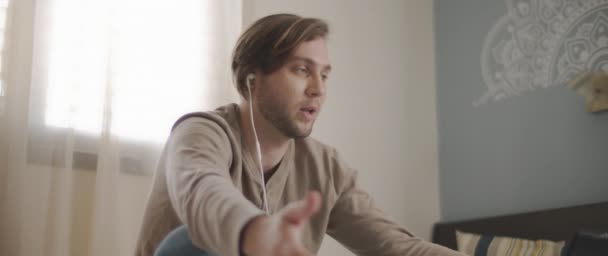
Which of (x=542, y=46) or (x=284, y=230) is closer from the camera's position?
(x=284, y=230)

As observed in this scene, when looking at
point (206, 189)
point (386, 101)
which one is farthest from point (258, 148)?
point (386, 101)

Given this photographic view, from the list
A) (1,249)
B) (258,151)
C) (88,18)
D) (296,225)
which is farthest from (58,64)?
(296,225)

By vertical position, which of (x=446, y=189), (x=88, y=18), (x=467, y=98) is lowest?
(x=446, y=189)

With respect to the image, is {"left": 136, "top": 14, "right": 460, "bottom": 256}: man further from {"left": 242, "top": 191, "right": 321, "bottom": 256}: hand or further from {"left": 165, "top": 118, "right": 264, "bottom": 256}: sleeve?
{"left": 242, "top": 191, "right": 321, "bottom": 256}: hand

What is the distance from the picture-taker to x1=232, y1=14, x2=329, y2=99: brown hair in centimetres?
122

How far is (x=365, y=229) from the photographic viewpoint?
1.28 meters

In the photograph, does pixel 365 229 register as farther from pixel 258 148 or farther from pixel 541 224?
pixel 541 224

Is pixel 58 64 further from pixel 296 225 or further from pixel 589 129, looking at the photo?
pixel 589 129

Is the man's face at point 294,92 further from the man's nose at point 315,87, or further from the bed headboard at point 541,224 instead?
the bed headboard at point 541,224

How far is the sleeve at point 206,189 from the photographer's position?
65cm

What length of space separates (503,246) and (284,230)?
1.75 meters

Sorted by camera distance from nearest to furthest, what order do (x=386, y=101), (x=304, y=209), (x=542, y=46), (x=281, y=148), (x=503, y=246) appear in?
(x=304, y=209), (x=281, y=148), (x=503, y=246), (x=542, y=46), (x=386, y=101)

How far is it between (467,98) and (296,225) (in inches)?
85.8

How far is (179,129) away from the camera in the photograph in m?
1.02
